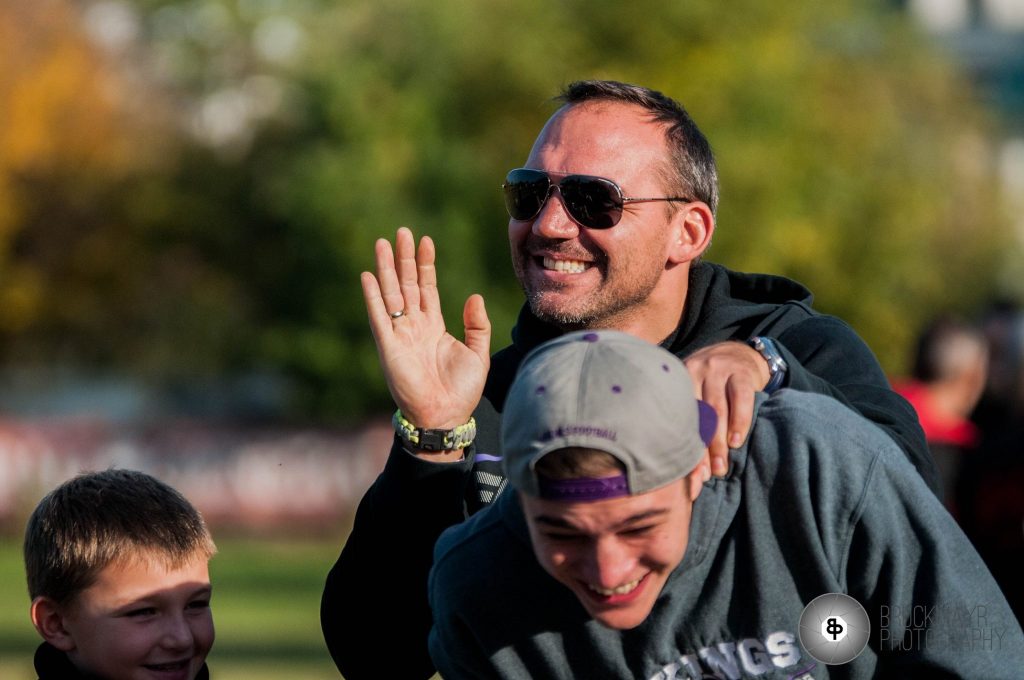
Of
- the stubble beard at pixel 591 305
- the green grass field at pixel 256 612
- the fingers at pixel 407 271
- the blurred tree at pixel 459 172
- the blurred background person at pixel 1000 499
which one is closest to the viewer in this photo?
the fingers at pixel 407 271

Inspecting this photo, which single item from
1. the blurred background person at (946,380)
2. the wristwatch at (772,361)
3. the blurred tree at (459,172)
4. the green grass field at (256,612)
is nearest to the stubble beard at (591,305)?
the wristwatch at (772,361)

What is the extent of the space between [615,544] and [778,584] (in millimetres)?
399

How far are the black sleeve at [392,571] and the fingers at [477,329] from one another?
312 millimetres

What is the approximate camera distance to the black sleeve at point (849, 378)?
3.70 meters

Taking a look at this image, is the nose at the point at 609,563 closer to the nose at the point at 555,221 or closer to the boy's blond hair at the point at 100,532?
the nose at the point at 555,221

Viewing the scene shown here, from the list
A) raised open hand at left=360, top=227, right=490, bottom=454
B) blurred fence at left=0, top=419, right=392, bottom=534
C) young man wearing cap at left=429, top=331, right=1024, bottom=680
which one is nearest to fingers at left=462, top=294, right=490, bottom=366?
raised open hand at left=360, top=227, right=490, bottom=454

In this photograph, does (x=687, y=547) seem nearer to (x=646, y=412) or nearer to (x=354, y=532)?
(x=646, y=412)

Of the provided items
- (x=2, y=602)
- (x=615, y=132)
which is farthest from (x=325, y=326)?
(x=615, y=132)

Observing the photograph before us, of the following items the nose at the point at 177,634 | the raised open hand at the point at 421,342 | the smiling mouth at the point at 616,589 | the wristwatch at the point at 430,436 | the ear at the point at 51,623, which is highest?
the raised open hand at the point at 421,342

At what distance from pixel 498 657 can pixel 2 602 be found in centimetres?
1595

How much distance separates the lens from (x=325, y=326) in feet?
103

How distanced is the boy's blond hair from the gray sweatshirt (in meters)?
1.25

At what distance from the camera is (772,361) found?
3.63 meters

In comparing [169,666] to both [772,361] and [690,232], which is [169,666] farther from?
[690,232]
